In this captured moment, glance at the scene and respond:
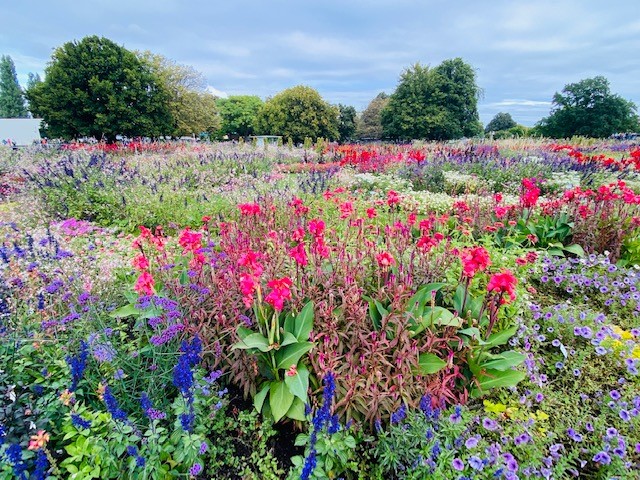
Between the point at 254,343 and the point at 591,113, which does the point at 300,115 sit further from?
the point at 254,343

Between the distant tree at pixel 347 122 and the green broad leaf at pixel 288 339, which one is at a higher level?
the distant tree at pixel 347 122

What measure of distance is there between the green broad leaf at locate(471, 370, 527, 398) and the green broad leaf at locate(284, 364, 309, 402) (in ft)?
3.27

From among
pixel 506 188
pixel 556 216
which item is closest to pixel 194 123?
pixel 506 188

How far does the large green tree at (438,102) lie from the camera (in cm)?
3156

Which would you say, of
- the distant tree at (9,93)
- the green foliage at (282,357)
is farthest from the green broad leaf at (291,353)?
the distant tree at (9,93)

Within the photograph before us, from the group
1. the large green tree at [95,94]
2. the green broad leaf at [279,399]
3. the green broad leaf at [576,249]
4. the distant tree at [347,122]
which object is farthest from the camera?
the distant tree at [347,122]

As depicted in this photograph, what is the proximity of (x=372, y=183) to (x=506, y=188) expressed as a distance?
293 centimetres

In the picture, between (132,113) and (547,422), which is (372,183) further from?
(132,113)

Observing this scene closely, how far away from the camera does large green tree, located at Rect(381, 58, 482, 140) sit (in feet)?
104

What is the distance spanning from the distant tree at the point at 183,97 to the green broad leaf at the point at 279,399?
28.7 metres

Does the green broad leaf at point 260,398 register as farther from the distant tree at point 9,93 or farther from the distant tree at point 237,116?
the distant tree at point 9,93

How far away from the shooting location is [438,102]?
32.0m

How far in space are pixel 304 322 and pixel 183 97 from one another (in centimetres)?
3213

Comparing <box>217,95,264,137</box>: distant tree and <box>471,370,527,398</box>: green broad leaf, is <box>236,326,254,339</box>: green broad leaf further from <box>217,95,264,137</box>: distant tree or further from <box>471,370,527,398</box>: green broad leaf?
<box>217,95,264,137</box>: distant tree
